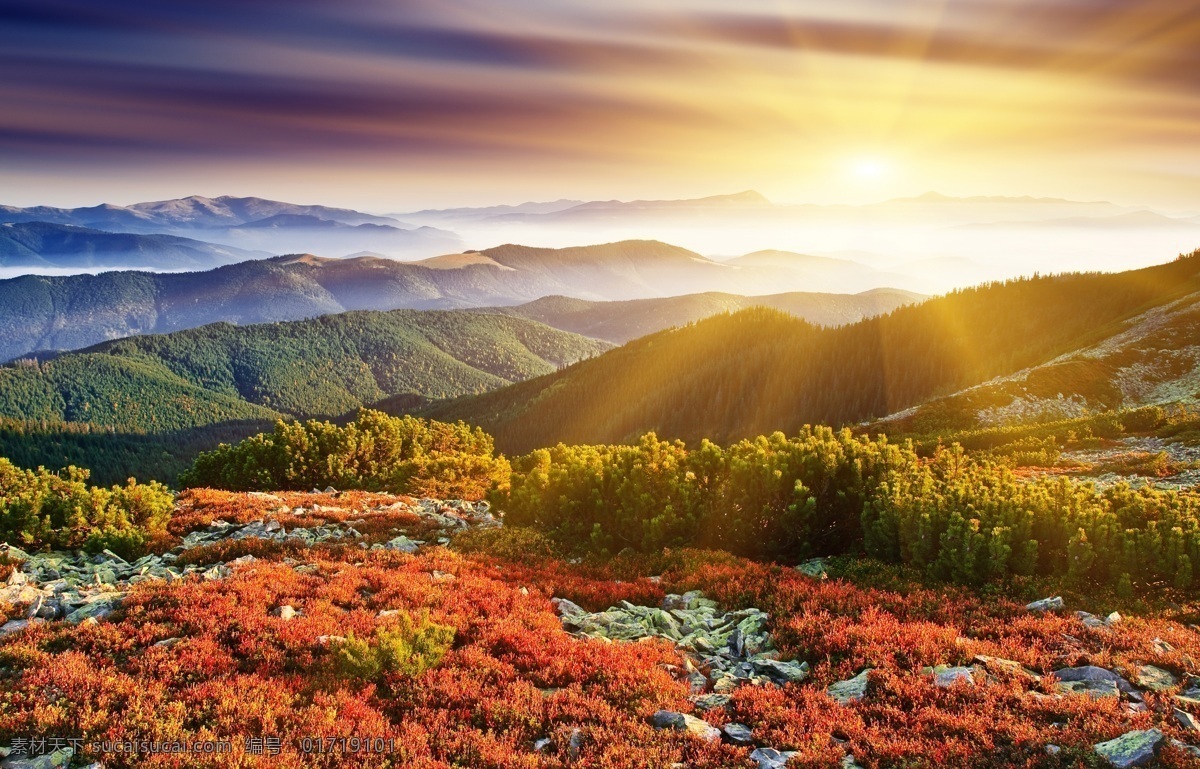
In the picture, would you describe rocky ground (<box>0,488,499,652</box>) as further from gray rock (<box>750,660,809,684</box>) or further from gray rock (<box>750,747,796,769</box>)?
gray rock (<box>750,747,796,769</box>)

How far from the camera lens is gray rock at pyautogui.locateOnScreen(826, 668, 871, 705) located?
8.67 metres

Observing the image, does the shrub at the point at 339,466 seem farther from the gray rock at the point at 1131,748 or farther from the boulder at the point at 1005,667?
the gray rock at the point at 1131,748

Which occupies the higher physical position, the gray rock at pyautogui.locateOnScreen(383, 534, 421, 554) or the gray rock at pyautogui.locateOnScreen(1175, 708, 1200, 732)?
the gray rock at pyautogui.locateOnScreen(1175, 708, 1200, 732)

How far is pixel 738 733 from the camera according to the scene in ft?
26.0

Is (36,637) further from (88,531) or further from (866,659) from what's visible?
(866,659)

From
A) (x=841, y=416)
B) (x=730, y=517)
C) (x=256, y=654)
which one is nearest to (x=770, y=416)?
(x=841, y=416)

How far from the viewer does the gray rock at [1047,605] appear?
36.4 ft

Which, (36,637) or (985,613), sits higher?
(985,613)

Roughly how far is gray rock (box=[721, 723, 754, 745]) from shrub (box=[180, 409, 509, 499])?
A: 84.6 feet

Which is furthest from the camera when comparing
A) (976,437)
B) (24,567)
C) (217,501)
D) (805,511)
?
(976,437)

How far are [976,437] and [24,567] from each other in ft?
139

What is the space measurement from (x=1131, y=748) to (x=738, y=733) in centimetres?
419

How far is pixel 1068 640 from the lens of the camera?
9.81 metres

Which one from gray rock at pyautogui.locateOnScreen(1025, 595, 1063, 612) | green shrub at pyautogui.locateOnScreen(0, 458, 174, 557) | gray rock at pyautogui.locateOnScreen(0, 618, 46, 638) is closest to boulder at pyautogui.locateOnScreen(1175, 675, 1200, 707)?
gray rock at pyautogui.locateOnScreen(1025, 595, 1063, 612)
